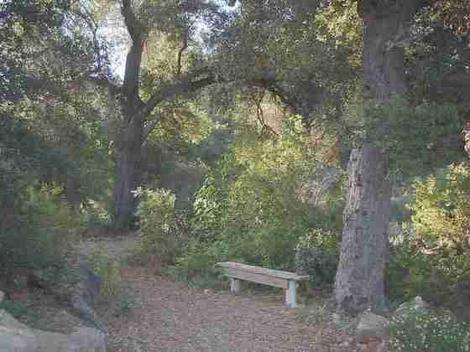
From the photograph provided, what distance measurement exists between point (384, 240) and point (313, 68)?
2793 mm

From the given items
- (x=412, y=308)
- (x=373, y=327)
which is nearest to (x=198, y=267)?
(x=373, y=327)

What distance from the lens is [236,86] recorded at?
14.8 meters

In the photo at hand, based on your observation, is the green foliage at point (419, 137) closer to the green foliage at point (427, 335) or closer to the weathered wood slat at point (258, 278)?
the green foliage at point (427, 335)

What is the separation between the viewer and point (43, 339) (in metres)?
5.43

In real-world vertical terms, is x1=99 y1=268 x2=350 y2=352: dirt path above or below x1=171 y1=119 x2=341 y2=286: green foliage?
below

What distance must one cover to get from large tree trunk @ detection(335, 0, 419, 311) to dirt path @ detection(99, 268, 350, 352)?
88 centimetres

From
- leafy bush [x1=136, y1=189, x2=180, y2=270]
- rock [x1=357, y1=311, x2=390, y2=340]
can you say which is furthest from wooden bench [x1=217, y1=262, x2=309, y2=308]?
rock [x1=357, y1=311, x2=390, y2=340]

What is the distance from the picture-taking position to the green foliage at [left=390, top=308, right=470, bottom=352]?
5.75 metres

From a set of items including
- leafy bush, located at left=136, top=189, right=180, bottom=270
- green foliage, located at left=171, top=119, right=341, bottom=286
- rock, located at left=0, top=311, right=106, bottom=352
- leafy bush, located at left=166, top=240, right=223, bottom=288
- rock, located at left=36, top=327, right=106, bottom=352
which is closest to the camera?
rock, located at left=0, top=311, right=106, bottom=352

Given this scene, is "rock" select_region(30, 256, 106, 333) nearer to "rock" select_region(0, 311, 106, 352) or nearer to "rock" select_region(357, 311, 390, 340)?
"rock" select_region(0, 311, 106, 352)

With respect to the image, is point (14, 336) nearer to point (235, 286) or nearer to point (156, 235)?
point (235, 286)

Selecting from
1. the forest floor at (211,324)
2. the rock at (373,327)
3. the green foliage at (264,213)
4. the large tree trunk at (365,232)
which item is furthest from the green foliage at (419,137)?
the green foliage at (264,213)

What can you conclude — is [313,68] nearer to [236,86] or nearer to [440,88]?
[440,88]

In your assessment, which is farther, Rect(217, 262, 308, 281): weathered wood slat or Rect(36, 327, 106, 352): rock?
Rect(217, 262, 308, 281): weathered wood slat
